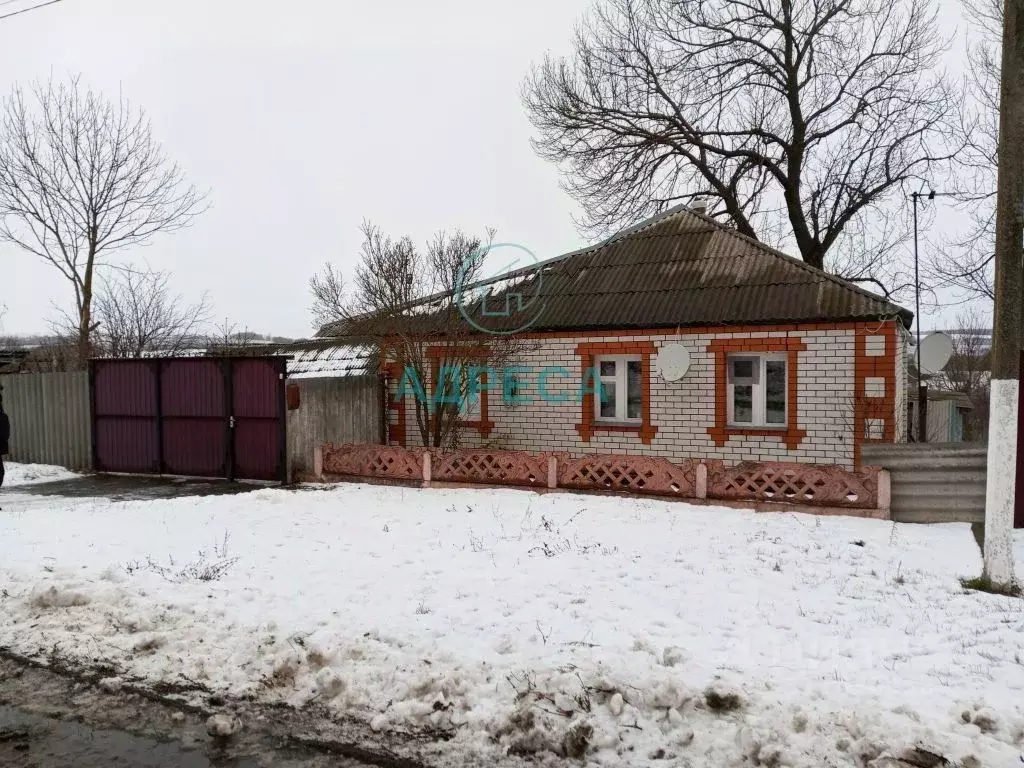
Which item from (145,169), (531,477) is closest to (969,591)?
(531,477)

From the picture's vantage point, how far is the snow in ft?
42.1

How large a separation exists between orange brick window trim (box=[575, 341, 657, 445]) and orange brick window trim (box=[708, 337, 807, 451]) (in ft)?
3.57

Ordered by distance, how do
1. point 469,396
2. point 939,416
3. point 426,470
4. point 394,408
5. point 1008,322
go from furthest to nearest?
1. point 939,416
2. point 394,408
3. point 469,396
4. point 426,470
5. point 1008,322

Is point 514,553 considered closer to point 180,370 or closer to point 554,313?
point 554,313

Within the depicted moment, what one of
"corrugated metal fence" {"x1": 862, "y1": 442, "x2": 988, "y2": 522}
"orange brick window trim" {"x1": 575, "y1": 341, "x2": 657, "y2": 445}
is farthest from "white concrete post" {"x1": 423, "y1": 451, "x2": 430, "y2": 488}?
"corrugated metal fence" {"x1": 862, "y1": 442, "x2": 988, "y2": 522}

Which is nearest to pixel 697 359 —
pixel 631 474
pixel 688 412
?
pixel 688 412

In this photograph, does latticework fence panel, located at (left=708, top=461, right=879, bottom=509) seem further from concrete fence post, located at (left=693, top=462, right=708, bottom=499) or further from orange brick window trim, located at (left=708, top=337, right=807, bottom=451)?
orange brick window trim, located at (left=708, top=337, right=807, bottom=451)

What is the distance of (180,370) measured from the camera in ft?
43.4

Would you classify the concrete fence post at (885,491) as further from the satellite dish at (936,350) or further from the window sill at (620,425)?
the window sill at (620,425)

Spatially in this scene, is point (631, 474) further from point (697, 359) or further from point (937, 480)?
point (937, 480)

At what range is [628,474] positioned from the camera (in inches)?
404

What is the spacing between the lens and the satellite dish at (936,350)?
12070mm

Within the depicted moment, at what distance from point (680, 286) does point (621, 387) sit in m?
2.12

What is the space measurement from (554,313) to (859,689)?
32.9 feet
